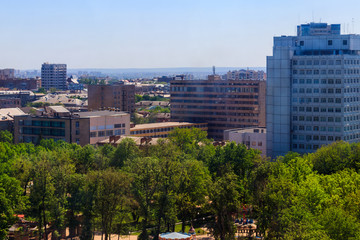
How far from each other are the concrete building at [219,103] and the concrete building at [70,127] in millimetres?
37997

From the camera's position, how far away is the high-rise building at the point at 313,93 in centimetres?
10619

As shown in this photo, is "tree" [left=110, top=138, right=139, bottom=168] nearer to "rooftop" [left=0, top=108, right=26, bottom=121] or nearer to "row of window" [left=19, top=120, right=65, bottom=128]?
"row of window" [left=19, top=120, right=65, bottom=128]

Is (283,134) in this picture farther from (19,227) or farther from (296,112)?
(19,227)

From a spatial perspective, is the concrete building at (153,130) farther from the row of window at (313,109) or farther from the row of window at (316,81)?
the row of window at (316,81)

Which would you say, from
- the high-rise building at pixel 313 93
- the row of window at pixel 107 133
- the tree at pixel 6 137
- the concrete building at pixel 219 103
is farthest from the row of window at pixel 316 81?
the tree at pixel 6 137

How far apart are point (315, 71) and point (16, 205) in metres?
55.9

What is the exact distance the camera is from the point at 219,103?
162m

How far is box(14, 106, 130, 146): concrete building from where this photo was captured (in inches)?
4670

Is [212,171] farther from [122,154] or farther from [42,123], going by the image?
[42,123]

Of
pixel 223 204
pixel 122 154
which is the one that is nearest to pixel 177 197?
pixel 223 204

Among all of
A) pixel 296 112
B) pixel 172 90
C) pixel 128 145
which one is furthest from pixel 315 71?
pixel 172 90

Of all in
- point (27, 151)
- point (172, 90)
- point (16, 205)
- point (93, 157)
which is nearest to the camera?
point (16, 205)

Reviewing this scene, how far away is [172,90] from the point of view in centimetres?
16775

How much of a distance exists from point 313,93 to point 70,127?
41678 millimetres
